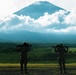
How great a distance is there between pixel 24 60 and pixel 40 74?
2395mm

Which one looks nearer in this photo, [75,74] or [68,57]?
[75,74]

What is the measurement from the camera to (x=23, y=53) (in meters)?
29.7

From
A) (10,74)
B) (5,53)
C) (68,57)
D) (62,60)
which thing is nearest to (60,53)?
(62,60)

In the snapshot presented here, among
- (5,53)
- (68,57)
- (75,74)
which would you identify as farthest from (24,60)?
(5,53)

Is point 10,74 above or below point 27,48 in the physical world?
below

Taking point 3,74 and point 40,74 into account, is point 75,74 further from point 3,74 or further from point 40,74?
point 3,74

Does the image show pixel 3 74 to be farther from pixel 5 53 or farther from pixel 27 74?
pixel 5 53

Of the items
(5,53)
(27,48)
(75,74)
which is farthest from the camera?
(5,53)

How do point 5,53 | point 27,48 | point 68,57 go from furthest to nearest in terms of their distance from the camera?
point 5,53 < point 68,57 < point 27,48

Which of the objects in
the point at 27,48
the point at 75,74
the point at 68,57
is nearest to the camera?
the point at 75,74

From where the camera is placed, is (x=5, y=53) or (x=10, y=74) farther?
(x=5, y=53)

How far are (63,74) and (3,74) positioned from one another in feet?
13.6

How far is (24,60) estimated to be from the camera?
1171 inches

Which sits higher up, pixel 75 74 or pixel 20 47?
pixel 20 47
